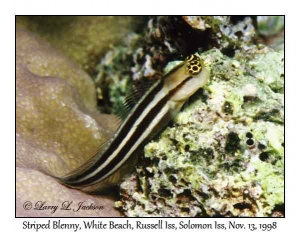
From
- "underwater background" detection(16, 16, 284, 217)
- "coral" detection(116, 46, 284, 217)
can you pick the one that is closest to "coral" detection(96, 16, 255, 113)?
"underwater background" detection(16, 16, 284, 217)

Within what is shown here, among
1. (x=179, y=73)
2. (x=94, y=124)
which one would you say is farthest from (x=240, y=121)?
(x=94, y=124)

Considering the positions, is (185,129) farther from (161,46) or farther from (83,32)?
(83,32)

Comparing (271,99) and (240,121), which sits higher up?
(271,99)

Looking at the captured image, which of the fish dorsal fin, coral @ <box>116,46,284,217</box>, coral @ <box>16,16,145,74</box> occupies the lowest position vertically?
coral @ <box>116,46,284,217</box>

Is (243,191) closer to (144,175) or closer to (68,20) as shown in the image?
(144,175)

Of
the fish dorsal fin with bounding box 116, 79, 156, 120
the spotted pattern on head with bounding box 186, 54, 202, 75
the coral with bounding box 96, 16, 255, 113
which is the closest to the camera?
the spotted pattern on head with bounding box 186, 54, 202, 75

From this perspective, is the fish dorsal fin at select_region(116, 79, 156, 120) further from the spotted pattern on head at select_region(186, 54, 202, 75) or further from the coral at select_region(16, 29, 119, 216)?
the coral at select_region(16, 29, 119, 216)

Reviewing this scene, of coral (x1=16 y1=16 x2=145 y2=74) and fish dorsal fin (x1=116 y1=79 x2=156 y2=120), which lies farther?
coral (x1=16 y1=16 x2=145 y2=74)

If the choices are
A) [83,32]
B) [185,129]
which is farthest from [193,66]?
[83,32]
